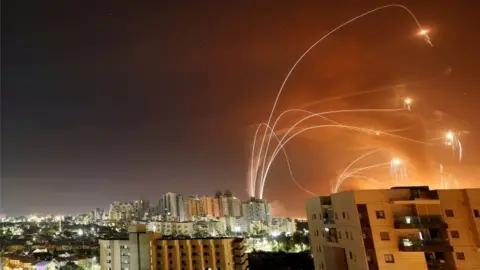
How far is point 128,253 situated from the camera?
15.4 metres

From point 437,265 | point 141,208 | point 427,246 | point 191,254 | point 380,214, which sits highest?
point 141,208

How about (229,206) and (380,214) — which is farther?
(229,206)

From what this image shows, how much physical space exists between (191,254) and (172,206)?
3369cm

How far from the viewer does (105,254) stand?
15.7 metres

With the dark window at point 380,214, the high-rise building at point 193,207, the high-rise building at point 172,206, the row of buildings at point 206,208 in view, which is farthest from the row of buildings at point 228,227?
the dark window at point 380,214

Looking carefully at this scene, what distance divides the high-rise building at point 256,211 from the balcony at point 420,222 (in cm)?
3551

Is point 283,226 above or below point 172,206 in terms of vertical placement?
below

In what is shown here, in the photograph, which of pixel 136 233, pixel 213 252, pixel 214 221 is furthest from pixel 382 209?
pixel 214 221

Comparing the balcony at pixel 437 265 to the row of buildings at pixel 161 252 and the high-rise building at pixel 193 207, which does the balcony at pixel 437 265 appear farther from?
the high-rise building at pixel 193 207

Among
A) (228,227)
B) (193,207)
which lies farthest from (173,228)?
(193,207)

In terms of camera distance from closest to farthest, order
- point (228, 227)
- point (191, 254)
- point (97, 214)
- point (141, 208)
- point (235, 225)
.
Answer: point (191, 254), point (228, 227), point (235, 225), point (141, 208), point (97, 214)

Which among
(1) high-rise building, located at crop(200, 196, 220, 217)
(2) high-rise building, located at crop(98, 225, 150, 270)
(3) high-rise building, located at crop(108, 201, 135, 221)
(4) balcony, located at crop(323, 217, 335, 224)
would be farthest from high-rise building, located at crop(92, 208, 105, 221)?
(4) balcony, located at crop(323, 217, 335, 224)

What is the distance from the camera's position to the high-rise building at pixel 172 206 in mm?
47456

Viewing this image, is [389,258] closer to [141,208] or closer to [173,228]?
[173,228]
